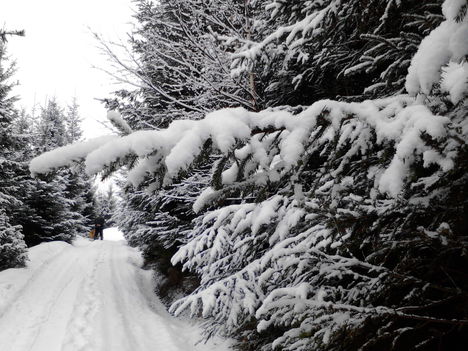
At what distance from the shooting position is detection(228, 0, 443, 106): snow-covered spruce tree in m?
2.81

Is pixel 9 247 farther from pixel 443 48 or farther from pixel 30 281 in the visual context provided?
pixel 443 48

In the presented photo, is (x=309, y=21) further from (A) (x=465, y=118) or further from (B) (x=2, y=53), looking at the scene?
(B) (x=2, y=53)

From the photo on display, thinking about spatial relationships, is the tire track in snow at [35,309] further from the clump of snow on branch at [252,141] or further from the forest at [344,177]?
the clump of snow on branch at [252,141]

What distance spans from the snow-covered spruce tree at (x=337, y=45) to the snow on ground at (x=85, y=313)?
4.72m

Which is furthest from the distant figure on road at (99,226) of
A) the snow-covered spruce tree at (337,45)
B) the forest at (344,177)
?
the snow-covered spruce tree at (337,45)

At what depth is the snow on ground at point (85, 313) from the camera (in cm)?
620

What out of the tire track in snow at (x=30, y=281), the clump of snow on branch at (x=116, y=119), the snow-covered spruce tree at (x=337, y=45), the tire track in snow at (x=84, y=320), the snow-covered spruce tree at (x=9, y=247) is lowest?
the tire track in snow at (x=84, y=320)

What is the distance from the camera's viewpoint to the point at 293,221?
2633mm

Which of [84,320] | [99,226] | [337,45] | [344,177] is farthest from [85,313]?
[99,226]

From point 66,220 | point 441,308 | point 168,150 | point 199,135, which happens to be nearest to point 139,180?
point 168,150

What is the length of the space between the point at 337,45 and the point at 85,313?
7.42 m

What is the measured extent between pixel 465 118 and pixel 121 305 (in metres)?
8.73

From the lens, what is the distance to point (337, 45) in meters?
3.79

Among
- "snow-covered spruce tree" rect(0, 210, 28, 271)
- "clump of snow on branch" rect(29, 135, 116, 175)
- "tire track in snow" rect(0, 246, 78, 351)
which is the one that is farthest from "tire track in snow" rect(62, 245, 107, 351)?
"clump of snow on branch" rect(29, 135, 116, 175)
